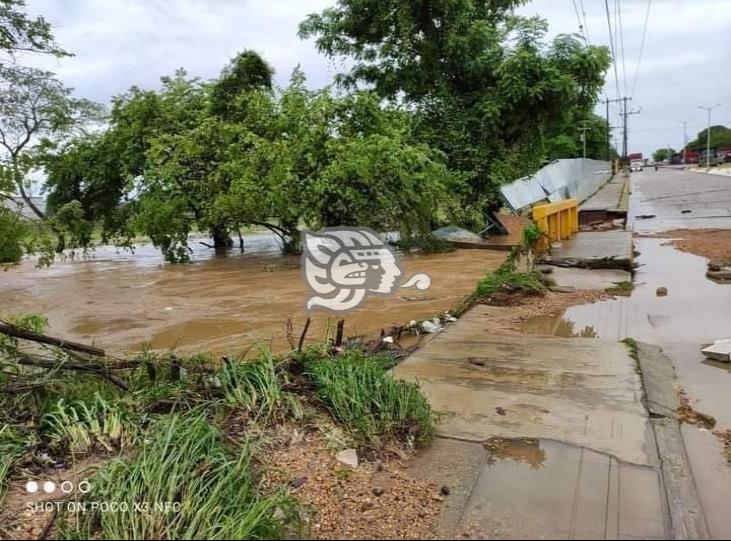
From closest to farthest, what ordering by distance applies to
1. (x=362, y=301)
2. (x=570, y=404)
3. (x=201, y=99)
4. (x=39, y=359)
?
(x=570, y=404) < (x=39, y=359) < (x=362, y=301) < (x=201, y=99)

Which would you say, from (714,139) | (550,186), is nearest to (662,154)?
(714,139)

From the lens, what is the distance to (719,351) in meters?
5.11

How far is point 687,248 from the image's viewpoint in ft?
39.4

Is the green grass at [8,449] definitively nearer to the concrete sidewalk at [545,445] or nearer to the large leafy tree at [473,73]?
the concrete sidewalk at [545,445]

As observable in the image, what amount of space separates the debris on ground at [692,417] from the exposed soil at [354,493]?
2.07 meters

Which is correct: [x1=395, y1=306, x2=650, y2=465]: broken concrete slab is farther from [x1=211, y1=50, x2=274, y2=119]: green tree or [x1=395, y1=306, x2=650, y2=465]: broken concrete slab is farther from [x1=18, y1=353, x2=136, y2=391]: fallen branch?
[x1=211, y1=50, x2=274, y2=119]: green tree

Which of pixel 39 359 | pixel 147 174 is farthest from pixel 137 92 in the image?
pixel 39 359

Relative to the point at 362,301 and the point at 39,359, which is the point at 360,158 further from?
the point at 39,359

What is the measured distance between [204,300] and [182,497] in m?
7.32

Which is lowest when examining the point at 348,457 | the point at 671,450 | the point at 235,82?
the point at 671,450

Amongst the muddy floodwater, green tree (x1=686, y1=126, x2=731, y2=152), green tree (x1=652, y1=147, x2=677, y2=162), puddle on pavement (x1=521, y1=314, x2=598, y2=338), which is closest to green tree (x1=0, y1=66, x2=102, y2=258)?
the muddy floodwater

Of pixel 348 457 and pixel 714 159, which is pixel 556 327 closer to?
pixel 348 457

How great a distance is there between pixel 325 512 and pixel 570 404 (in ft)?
6.46

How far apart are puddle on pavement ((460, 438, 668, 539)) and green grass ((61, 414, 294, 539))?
94 centimetres
